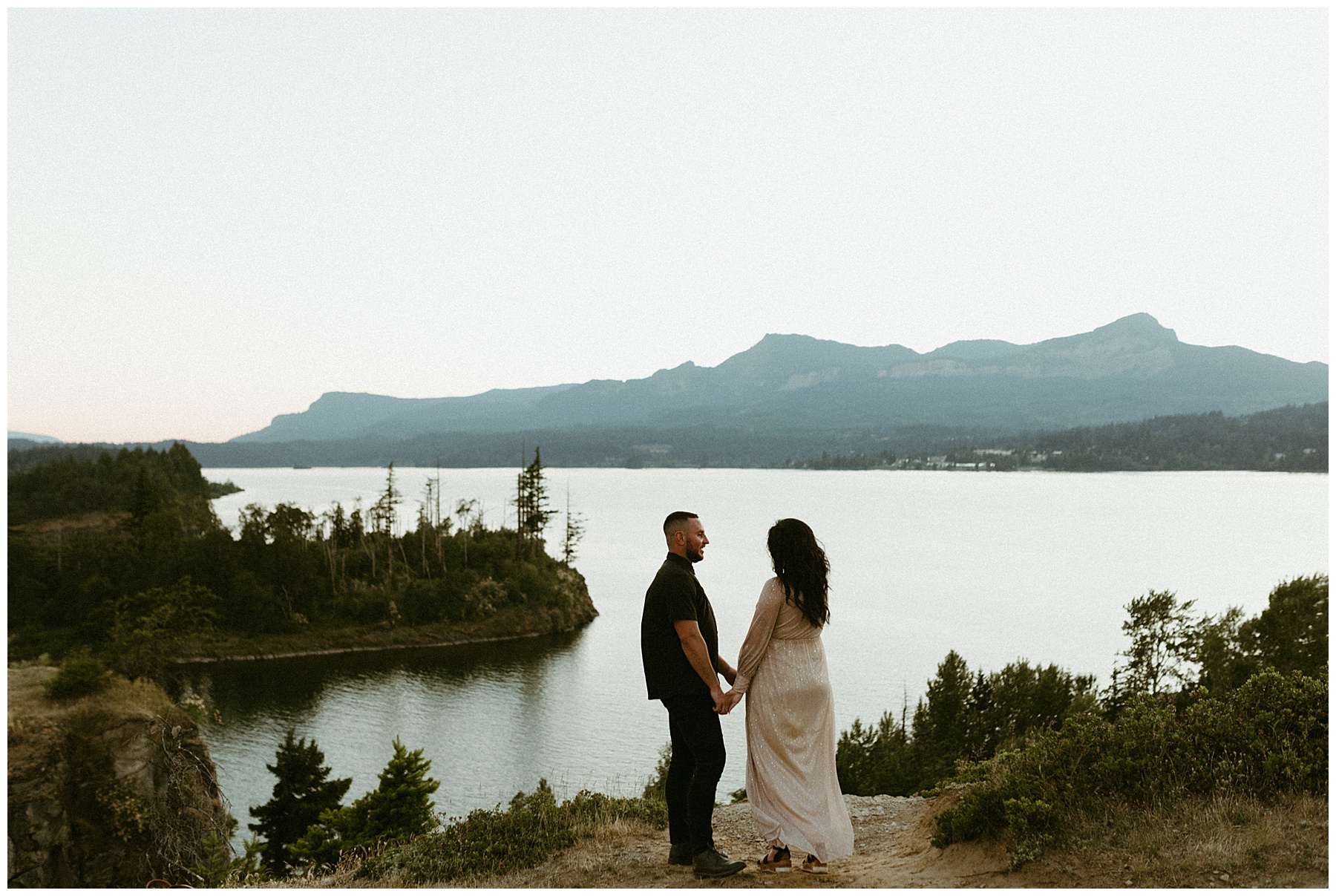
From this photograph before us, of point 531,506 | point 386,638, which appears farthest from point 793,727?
point 531,506

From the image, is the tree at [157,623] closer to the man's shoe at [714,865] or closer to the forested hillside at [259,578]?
the forested hillside at [259,578]

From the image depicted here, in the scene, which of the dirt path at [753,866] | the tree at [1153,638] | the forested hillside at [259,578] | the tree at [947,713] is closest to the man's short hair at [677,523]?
the dirt path at [753,866]

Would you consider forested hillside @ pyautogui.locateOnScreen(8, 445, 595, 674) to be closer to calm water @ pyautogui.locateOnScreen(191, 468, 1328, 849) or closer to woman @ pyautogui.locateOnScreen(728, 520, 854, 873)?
calm water @ pyautogui.locateOnScreen(191, 468, 1328, 849)

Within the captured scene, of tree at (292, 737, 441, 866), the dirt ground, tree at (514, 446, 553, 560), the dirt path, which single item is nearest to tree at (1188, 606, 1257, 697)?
the dirt ground

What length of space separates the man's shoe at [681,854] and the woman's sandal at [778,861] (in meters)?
0.51

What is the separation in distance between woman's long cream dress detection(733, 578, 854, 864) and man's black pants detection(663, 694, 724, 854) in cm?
23

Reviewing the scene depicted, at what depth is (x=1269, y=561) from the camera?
7350 cm

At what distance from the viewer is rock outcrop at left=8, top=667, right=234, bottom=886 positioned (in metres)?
15.9

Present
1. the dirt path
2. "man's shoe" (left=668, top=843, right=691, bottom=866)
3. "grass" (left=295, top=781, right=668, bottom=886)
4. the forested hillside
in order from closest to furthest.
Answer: the dirt path < "man's shoe" (left=668, top=843, right=691, bottom=866) < "grass" (left=295, top=781, right=668, bottom=886) < the forested hillside

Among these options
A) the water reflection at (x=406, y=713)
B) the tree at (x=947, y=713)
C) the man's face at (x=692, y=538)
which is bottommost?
the water reflection at (x=406, y=713)

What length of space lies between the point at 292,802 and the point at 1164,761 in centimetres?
1755

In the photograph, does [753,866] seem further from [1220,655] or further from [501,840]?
[1220,655]

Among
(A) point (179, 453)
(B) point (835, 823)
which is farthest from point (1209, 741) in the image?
(A) point (179, 453)

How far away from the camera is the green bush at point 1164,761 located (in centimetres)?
516
